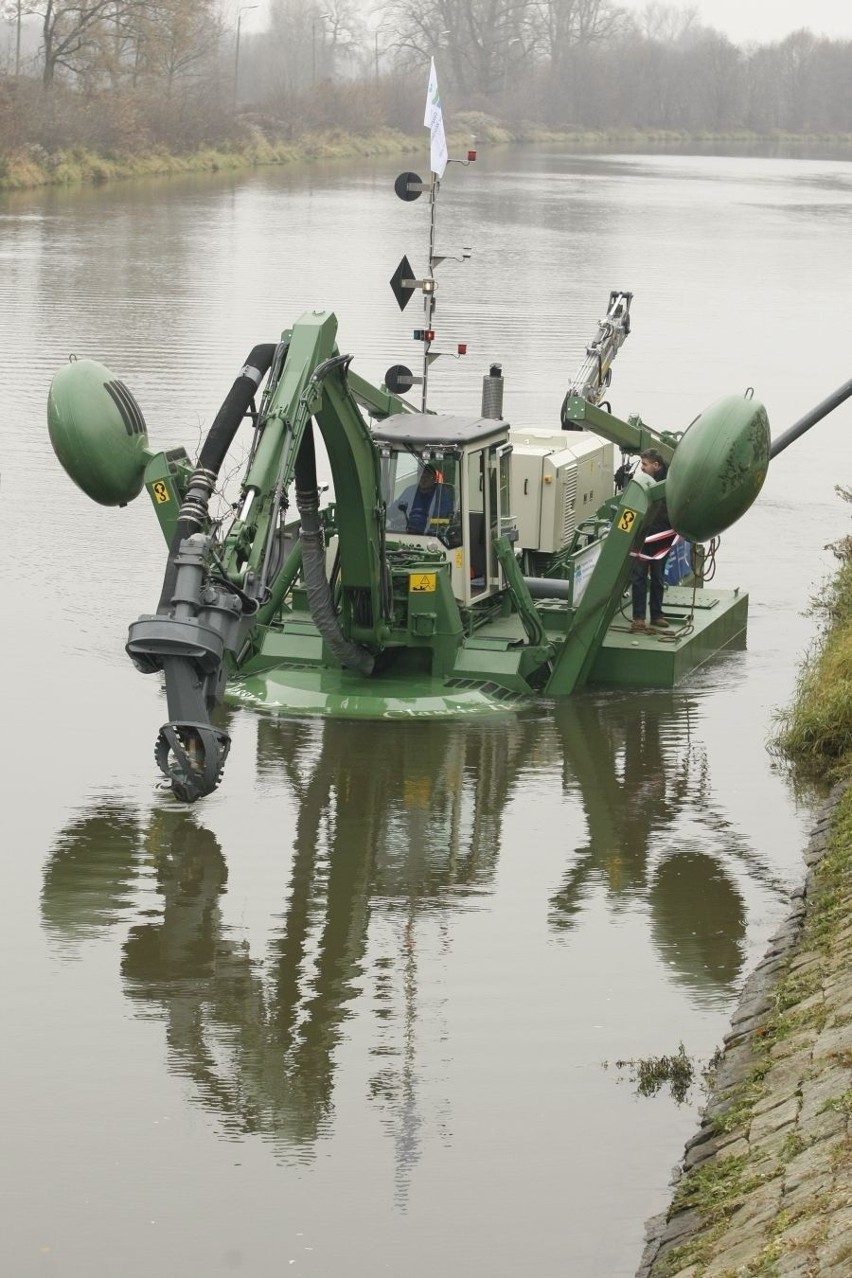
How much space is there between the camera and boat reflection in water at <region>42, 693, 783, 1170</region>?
36.3 ft

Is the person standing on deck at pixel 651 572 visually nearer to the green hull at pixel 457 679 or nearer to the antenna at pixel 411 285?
the green hull at pixel 457 679

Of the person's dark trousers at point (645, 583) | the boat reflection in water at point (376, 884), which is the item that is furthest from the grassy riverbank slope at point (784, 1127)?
the person's dark trousers at point (645, 583)

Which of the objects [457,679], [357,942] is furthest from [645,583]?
[357,942]

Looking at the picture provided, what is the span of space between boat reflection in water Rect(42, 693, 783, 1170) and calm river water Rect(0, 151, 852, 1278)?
0.03 meters

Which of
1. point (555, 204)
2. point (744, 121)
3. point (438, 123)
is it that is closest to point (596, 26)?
point (744, 121)

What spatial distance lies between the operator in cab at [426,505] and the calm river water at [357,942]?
5.81 ft

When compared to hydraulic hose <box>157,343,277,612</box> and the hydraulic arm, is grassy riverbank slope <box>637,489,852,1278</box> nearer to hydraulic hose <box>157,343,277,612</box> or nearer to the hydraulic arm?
the hydraulic arm

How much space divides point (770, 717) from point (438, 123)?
6.75m

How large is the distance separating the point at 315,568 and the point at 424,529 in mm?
1386

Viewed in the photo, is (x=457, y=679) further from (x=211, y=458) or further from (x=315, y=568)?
(x=211, y=458)

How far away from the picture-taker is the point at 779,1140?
8859mm

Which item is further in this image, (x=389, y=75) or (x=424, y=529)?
(x=389, y=75)

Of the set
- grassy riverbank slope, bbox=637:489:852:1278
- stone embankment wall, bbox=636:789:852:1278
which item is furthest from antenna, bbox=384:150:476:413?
stone embankment wall, bbox=636:789:852:1278

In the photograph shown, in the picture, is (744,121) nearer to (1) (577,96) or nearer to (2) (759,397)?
(1) (577,96)
